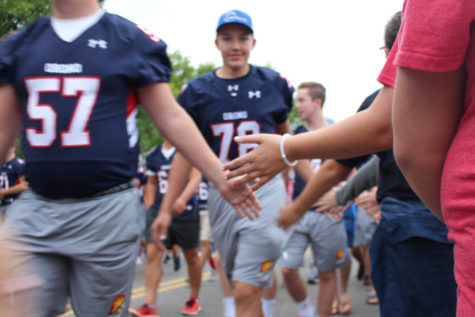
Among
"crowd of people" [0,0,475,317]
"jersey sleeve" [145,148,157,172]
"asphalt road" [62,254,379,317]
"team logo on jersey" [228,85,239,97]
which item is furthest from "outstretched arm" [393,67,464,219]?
"jersey sleeve" [145,148,157,172]

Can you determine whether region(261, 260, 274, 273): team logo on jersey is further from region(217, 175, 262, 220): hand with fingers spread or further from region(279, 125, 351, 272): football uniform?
region(279, 125, 351, 272): football uniform

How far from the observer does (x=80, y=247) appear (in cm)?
224

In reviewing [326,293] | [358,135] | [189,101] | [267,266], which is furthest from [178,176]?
[358,135]

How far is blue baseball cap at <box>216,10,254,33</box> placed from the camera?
12.8ft

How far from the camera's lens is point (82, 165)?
A: 2266mm

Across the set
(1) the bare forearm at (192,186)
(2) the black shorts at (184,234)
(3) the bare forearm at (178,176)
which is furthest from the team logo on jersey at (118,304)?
(2) the black shorts at (184,234)

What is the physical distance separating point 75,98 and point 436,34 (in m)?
1.63

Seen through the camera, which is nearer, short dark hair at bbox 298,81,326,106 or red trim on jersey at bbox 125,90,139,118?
red trim on jersey at bbox 125,90,139,118

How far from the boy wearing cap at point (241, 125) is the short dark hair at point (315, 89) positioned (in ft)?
6.74

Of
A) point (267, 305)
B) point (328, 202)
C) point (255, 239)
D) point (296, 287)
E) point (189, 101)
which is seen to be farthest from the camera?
point (296, 287)

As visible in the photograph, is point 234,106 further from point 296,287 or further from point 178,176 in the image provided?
point 296,287

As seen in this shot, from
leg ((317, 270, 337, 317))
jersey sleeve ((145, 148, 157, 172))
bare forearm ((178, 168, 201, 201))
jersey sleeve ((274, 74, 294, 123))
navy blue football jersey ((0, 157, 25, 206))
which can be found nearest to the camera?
jersey sleeve ((274, 74, 294, 123))

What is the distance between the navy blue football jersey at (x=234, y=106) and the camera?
12.3 ft

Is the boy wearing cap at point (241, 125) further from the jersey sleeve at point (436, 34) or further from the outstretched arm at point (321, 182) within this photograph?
the jersey sleeve at point (436, 34)
